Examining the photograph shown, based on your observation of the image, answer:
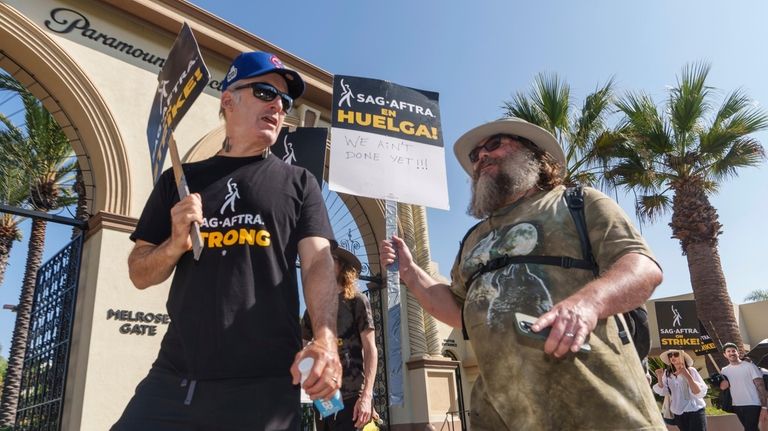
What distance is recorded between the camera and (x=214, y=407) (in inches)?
73.9

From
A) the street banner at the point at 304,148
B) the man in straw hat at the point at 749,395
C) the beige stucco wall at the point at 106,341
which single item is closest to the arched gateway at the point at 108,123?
the beige stucco wall at the point at 106,341

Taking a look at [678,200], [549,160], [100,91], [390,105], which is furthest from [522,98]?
[549,160]

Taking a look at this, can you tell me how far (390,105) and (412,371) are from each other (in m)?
8.12

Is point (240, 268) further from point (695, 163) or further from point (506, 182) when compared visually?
point (695, 163)

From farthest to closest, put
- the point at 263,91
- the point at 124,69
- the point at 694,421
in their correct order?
the point at 694,421, the point at 124,69, the point at 263,91

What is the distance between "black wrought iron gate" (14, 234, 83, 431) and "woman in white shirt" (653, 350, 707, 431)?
30.0 feet

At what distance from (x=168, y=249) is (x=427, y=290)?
136 centimetres

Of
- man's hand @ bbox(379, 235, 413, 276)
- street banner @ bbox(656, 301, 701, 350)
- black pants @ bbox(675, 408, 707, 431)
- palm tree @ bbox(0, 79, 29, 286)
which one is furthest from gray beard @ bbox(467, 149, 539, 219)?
palm tree @ bbox(0, 79, 29, 286)

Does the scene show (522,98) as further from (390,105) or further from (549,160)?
(549,160)

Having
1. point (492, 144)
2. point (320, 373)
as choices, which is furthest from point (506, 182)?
point (320, 373)

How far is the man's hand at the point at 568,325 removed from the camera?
181 cm

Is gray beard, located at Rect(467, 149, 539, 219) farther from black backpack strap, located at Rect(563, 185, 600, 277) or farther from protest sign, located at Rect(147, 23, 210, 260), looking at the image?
protest sign, located at Rect(147, 23, 210, 260)

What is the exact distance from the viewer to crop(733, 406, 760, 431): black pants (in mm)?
10195

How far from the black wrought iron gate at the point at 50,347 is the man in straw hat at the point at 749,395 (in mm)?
10780
